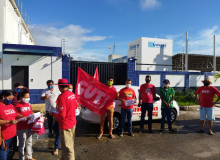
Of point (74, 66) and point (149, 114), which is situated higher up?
point (74, 66)

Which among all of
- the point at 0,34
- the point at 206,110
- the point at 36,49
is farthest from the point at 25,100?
the point at 0,34

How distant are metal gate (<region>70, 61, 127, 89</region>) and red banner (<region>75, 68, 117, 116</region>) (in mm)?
5254

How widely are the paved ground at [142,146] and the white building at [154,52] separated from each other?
16.9 m

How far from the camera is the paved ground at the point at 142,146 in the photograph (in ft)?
12.5

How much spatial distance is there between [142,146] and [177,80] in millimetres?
10278

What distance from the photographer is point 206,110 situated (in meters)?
5.40

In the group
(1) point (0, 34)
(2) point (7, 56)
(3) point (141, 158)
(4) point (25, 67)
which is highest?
(1) point (0, 34)

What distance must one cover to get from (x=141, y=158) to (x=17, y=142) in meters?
2.89

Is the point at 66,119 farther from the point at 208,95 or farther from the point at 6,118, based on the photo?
the point at 208,95

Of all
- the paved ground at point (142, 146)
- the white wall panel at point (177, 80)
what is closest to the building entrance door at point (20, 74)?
the paved ground at point (142, 146)

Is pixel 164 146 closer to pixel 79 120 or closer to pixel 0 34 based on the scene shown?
pixel 79 120

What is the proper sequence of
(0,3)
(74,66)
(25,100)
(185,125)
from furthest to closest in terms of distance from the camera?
(74,66)
(0,3)
(185,125)
(25,100)

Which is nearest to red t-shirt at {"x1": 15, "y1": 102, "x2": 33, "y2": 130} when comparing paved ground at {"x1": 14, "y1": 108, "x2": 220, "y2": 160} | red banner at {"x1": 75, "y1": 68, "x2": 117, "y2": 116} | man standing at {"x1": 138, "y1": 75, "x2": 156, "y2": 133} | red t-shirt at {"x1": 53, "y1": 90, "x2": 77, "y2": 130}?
red t-shirt at {"x1": 53, "y1": 90, "x2": 77, "y2": 130}

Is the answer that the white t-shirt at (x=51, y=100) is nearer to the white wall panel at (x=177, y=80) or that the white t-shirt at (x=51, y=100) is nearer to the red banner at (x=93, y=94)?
the red banner at (x=93, y=94)
